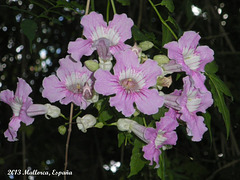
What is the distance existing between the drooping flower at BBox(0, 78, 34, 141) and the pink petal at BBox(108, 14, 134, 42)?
0.45m

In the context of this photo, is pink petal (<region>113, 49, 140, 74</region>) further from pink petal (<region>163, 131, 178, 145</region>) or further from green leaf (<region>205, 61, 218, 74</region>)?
green leaf (<region>205, 61, 218, 74</region>)

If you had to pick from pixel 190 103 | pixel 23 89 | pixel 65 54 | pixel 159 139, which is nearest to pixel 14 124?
pixel 23 89

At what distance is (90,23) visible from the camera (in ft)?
4.24

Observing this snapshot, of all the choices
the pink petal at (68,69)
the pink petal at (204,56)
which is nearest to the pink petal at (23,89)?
the pink petal at (68,69)

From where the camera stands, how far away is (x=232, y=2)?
8.34ft

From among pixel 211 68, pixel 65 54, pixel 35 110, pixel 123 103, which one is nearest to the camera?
pixel 123 103

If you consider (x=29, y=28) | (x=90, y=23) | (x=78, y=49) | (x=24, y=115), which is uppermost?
(x=29, y=28)

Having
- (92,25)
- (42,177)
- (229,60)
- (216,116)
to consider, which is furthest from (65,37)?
(92,25)

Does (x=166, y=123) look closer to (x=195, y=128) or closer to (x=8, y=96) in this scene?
(x=195, y=128)

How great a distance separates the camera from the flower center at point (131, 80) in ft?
4.11

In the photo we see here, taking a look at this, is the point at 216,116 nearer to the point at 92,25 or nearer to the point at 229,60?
the point at 92,25

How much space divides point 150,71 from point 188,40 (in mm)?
242

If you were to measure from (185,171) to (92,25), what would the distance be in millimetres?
2472

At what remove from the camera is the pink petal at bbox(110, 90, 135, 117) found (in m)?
1.16
